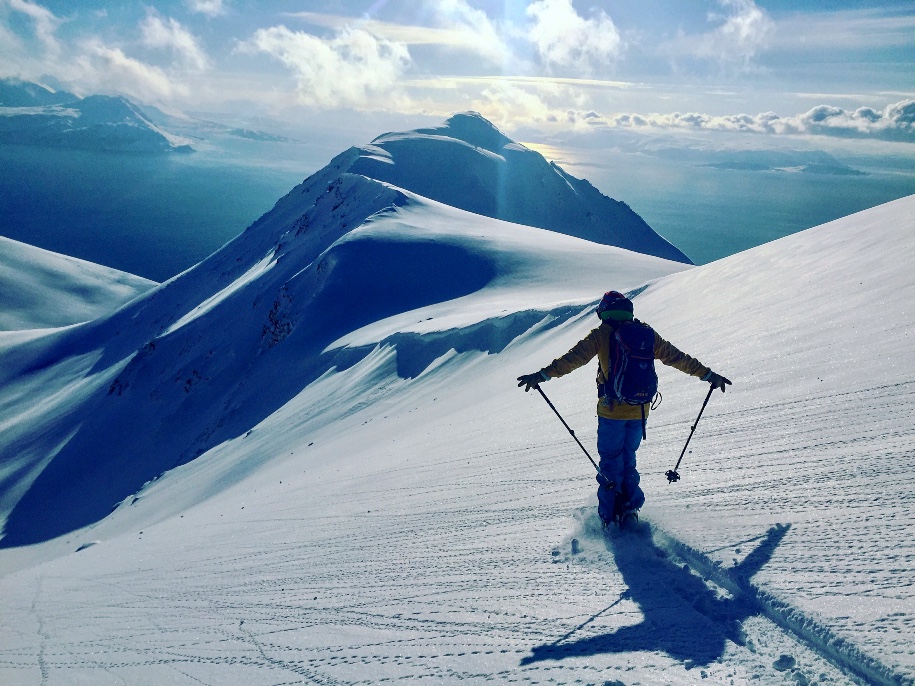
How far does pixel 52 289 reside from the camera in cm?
12400

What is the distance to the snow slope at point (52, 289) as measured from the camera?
11138 centimetres

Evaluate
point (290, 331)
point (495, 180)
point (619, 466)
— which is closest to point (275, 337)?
point (290, 331)

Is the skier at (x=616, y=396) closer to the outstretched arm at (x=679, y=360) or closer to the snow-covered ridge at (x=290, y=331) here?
the outstretched arm at (x=679, y=360)

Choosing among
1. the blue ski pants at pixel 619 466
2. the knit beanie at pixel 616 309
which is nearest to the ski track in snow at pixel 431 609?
the blue ski pants at pixel 619 466

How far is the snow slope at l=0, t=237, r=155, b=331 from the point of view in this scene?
365 ft

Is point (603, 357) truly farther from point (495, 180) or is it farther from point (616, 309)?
point (495, 180)

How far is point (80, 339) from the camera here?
59.9 meters

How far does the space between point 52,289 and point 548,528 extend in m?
145

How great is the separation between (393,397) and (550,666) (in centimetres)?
1323

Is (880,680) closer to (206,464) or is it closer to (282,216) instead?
(206,464)

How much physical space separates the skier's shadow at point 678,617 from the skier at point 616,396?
2.18ft

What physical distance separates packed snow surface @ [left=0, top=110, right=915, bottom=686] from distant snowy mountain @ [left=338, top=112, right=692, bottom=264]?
70.7 metres

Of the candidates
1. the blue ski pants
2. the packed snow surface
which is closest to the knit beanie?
the blue ski pants

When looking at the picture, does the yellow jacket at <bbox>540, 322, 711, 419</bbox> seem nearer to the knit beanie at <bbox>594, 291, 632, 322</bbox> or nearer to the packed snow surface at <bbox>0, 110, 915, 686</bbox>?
the knit beanie at <bbox>594, 291, 632, 322</bbox>
